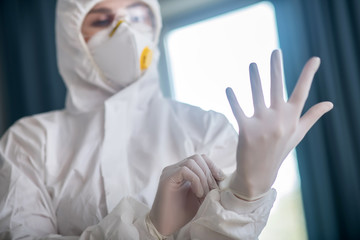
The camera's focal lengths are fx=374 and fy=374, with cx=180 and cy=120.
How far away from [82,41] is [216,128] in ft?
1.92

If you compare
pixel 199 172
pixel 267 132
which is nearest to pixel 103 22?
pixel 199 172

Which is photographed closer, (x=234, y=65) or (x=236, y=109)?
(x=236, y=109)

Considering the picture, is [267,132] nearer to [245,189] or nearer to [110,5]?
[245,189]

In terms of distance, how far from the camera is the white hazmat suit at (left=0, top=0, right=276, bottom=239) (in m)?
1.10

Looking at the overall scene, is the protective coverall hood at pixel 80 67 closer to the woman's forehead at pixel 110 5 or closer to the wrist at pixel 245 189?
the woman's forehead at pixel 110 5

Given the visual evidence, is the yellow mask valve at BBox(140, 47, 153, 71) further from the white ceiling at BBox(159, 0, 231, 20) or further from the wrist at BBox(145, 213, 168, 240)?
the white ceiling at BBox(159, 0, 231, 20)

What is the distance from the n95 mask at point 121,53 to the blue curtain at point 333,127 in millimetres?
790

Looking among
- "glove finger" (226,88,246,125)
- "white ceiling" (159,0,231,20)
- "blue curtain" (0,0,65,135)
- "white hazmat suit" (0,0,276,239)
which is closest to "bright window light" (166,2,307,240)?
"white ceiling" (159,0,231,20)

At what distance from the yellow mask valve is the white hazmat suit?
0.04m

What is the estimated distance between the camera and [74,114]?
1.41 m

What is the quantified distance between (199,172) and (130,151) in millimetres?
489

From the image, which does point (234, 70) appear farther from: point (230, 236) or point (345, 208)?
point (230, 236)

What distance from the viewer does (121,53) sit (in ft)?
4.28

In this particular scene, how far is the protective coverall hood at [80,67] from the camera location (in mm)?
1367
